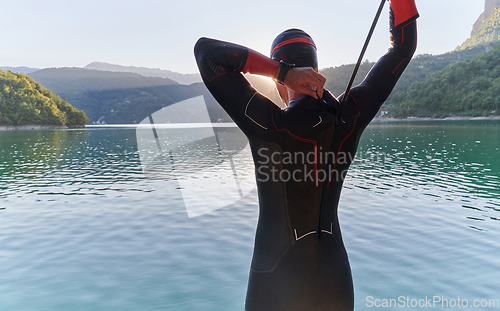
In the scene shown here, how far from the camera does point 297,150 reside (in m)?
1.44

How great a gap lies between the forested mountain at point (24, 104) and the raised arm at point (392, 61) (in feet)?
424

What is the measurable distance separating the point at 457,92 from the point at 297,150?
140 meters

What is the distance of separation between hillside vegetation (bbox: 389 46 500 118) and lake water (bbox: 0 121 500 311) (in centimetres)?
11434

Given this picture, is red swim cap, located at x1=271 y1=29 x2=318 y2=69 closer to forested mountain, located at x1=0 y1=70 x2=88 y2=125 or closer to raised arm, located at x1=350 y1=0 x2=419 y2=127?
raised arm, located at x1=350 y1=0 x2=419 y2=127

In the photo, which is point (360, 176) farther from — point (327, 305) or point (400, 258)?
point (327, 305)

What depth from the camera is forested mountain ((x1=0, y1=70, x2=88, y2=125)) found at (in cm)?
10944

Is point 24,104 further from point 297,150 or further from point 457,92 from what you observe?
point 457,92

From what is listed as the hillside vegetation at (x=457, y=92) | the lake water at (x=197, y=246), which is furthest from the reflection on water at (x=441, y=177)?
the hillside vegetation at (x=457, y=92)

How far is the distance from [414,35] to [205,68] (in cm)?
103

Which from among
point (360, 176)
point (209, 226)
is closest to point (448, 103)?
point (360, 176)

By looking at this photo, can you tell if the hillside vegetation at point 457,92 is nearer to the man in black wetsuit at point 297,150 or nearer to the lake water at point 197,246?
the lake water at point 197,246

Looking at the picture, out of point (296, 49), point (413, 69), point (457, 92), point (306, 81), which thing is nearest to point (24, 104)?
point (296, 49)

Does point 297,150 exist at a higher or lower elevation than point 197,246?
higher

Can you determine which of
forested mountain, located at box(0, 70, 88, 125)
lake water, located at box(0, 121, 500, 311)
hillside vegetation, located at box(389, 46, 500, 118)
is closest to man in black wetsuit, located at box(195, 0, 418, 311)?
lake water, located at box(0, 121, 500, 311)
